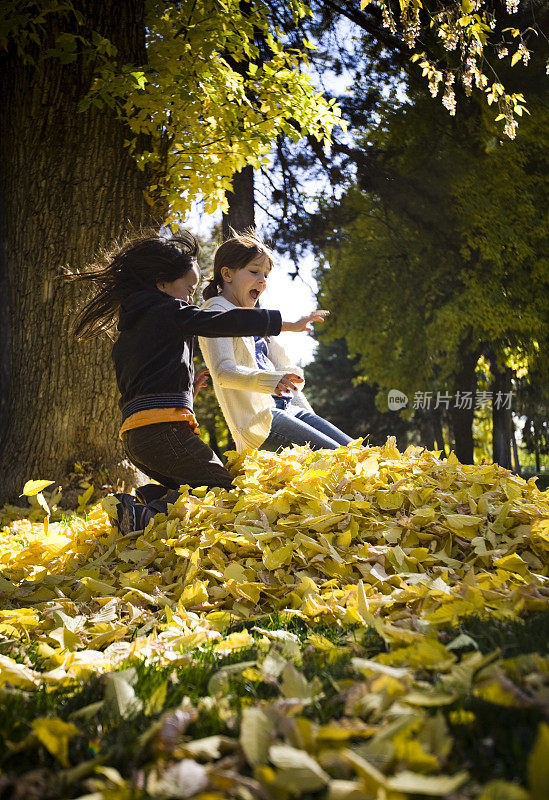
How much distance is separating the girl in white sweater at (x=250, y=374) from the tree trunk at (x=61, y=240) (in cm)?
132

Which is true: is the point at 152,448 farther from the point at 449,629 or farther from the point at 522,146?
the point at 522,146

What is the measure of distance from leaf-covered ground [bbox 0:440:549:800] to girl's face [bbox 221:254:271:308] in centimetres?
106

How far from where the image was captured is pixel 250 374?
Answer: 362cm

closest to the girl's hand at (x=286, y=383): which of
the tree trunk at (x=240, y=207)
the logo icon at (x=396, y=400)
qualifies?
the tree trunk at (x=240, y=207)

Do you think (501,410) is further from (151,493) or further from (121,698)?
(121,698)

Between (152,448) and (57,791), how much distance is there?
2508 mm

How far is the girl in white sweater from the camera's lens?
3.72 metres

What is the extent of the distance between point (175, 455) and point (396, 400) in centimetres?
1263

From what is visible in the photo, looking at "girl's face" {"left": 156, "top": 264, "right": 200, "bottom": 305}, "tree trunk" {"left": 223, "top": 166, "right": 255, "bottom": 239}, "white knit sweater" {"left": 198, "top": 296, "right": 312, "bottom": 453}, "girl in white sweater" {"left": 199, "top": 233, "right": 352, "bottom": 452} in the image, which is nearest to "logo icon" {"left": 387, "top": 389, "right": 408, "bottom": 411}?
"tree trunk" {"left": 223, "top": 166, "right": 255, "bottom": 239}

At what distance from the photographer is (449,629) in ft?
6.07

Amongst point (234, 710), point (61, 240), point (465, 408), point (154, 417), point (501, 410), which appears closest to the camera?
point (234, 710)

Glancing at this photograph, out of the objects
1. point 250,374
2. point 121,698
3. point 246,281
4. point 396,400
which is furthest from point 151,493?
point 396,400

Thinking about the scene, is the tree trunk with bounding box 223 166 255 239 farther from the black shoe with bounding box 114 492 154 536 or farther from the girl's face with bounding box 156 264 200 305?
the black shoe with bounding box 114 492 154 536

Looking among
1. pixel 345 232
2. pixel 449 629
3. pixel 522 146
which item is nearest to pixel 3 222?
pixel 449 629
